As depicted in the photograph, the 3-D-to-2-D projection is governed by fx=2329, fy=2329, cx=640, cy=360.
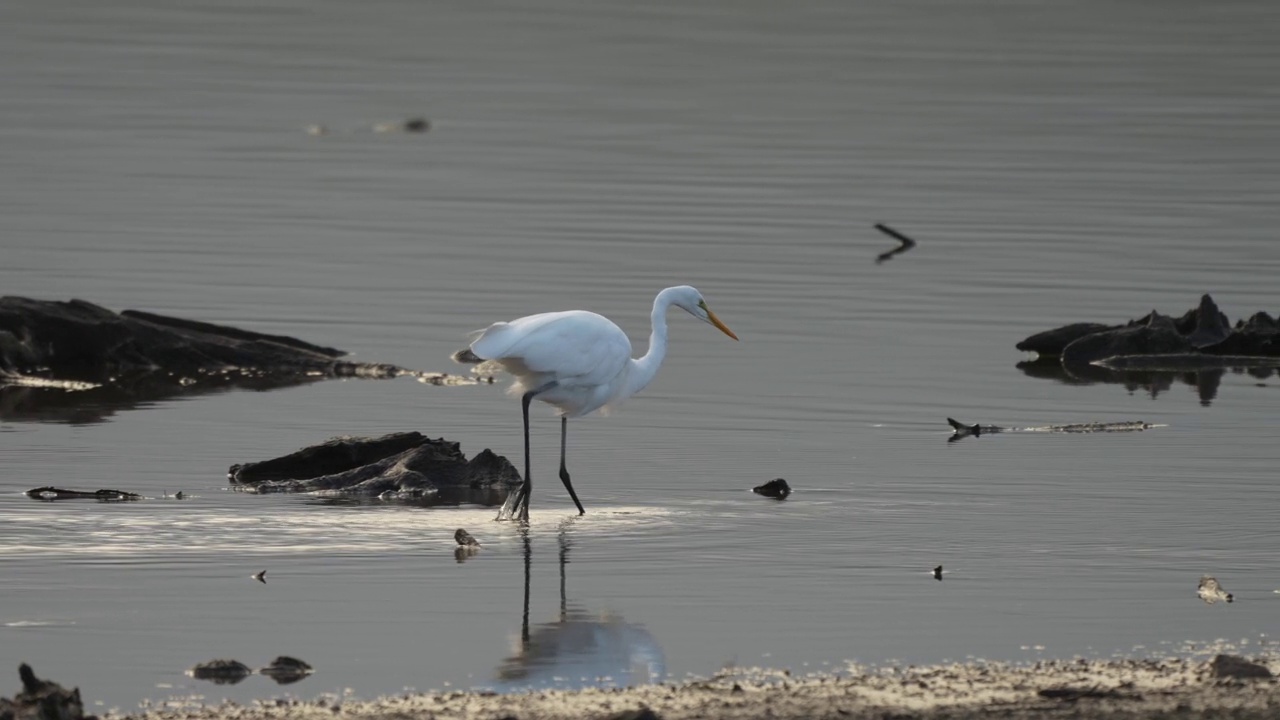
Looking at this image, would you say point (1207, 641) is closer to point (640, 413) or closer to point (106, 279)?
point (640, 413)

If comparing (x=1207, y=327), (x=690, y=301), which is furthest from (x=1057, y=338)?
(x=690, y=301)

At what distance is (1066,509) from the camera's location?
1377cm

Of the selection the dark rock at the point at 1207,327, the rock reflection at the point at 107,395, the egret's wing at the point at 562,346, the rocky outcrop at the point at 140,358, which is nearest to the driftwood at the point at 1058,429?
the egret's wing at the point at 562,346

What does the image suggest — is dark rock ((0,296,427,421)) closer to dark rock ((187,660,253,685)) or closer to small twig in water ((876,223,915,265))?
dark rock ((187,660,253,685))

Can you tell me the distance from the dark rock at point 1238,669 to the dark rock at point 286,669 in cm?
373

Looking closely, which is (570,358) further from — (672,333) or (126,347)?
(672,333)

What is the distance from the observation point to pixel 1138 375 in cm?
2023

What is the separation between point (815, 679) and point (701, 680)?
47cm

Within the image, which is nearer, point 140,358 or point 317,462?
point 317,462

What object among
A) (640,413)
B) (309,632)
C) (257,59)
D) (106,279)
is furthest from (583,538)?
(257,59)

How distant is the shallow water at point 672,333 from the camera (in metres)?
10.8

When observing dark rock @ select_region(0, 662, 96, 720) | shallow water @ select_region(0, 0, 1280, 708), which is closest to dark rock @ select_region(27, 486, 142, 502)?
shallow water @ select_region(0, 0, 1280, 708)

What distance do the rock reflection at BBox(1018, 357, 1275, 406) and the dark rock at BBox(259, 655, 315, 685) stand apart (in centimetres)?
1127

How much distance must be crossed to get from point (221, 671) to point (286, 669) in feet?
0.88
